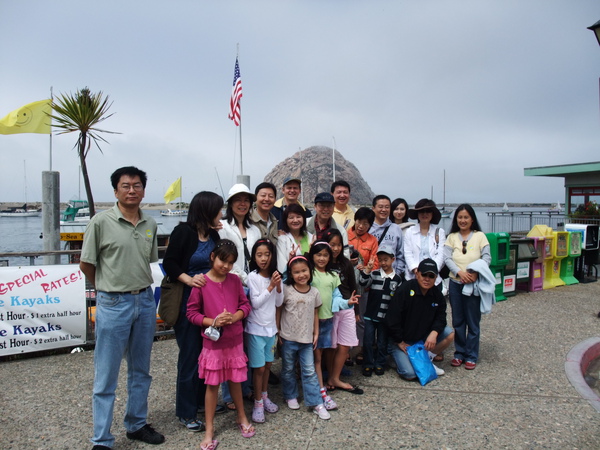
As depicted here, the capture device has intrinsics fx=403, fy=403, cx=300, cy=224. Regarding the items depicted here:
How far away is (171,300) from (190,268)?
0.27 metres

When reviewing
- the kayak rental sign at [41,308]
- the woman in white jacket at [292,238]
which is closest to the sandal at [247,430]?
the woman in white jacket at [292,238]

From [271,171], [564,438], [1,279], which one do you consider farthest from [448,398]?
[271,171]

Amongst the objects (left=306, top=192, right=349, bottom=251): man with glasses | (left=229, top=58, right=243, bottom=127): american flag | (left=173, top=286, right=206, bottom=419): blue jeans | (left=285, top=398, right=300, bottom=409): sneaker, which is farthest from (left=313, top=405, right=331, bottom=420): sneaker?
(left=229, top=58, right=243, bottom=127): american flag

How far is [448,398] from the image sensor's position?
3719mm

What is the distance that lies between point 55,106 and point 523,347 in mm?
9443

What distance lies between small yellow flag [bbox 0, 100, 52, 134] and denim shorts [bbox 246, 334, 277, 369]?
27.2ft

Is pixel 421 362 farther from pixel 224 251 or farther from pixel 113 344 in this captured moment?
pixel 113 344

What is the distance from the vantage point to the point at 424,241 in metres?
4.62

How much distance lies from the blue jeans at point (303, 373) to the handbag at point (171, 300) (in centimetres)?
101

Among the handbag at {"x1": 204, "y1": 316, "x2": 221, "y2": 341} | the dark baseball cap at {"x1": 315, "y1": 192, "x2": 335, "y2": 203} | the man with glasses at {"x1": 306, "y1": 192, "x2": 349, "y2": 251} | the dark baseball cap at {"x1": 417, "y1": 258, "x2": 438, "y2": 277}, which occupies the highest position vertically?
the dark baseball cap at {"x1": 315, "y1": 192, "x2": 335, "y2": 203}

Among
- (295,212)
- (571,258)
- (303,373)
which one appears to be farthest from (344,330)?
(571,258)

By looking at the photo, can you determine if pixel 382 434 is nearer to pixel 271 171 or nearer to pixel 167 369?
pixel 167 369

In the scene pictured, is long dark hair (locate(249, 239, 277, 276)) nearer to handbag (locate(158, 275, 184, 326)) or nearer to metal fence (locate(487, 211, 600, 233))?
handbag (locate(158, 275, 184, 326))

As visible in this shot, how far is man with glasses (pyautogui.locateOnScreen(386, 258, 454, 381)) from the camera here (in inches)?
163
